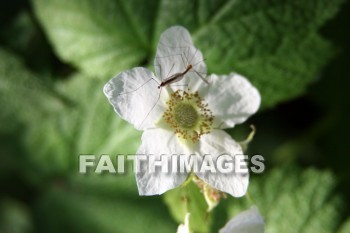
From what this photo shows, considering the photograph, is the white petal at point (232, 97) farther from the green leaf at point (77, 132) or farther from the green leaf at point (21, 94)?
the green leaf at point (21, 94)

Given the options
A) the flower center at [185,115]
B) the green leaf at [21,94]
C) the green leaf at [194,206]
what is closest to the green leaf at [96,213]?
the green leaf at [21,94]

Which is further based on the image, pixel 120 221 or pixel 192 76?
pixel 120 221

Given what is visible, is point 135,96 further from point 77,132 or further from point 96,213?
point 96,213

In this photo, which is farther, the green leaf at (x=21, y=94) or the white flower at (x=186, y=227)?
the green leaf at (x=21, y=94)

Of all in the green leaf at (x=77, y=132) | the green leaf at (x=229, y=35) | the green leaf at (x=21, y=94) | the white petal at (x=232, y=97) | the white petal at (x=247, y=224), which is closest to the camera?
the white petal at (x=247, y=224)

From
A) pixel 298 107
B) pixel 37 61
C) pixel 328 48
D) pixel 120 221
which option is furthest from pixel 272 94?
pixel 37 61

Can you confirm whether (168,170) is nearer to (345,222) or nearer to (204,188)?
(204,188)

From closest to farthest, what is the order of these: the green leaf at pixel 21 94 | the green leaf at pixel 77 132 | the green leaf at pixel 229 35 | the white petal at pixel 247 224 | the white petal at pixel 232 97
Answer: the white petal at pixel 247 224
the white petal at pixel 232 97
the green leaf at pixel 229 35
the green leaf at pixel 77 132
the green leaf at pixel 21 94

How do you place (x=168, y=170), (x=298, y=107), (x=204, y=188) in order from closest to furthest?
(x=168, y=170) → (x=204, y=188) → (x=298, y=107)
